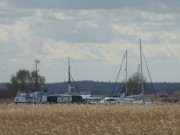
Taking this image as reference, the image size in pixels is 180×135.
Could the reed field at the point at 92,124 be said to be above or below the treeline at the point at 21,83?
below

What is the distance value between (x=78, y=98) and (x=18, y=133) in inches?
2615

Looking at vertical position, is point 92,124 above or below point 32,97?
below

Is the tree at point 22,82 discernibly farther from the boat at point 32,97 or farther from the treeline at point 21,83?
the boat at point 32,97

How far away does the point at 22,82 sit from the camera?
153 m

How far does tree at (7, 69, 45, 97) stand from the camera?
14800 cm

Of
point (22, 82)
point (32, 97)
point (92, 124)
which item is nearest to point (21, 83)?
point (22, 82)

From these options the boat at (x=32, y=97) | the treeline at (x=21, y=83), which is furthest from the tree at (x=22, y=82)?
the boat at (x=32, y=97)

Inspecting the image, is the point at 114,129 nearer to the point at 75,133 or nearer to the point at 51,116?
the point at 75,133

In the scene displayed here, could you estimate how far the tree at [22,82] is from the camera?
486 feet

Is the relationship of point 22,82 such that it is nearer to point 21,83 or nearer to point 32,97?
point 21,83

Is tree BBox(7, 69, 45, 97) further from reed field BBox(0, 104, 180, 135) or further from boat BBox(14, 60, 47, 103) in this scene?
reed field BBox(0, 104, 180, 135)

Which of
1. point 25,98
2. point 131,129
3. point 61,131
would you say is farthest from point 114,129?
point 25,98

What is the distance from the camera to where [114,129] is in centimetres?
2656

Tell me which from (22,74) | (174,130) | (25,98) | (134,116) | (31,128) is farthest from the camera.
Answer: (22,74)
